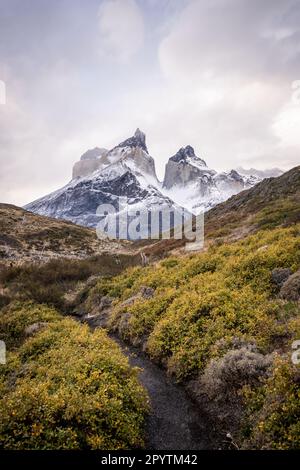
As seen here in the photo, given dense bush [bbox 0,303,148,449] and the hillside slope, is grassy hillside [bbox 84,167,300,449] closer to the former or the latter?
dense bush [bbox 0,303,148,449]

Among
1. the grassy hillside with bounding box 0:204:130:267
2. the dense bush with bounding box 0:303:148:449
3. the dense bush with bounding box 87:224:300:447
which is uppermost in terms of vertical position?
the grassy hillside with bounding box 0:204:130:267

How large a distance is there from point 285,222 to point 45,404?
2537 cm

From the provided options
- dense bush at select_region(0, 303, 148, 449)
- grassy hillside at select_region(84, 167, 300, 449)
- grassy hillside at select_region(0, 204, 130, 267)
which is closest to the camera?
dense bush at select_region(0, 303, 148, 449)

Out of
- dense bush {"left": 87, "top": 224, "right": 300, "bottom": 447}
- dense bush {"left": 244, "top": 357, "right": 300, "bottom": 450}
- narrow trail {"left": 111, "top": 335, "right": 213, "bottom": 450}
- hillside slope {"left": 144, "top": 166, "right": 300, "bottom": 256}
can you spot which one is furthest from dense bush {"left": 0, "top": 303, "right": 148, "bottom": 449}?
hillside slope {"left": 144, "top": 166, "right": 300, "bottom": 256}

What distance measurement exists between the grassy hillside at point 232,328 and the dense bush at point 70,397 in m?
2.49

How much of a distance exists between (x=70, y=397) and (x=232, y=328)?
726 centimetres

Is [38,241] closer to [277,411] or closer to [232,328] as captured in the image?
[232,328]

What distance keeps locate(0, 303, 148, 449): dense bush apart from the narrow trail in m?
0.58

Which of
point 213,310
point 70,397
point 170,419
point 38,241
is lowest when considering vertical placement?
point 170,419

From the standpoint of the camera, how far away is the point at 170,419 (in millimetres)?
11930

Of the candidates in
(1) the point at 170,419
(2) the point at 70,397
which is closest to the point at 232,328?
(1) the point at 170,419

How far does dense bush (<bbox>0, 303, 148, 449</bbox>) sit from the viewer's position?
9.55 m
